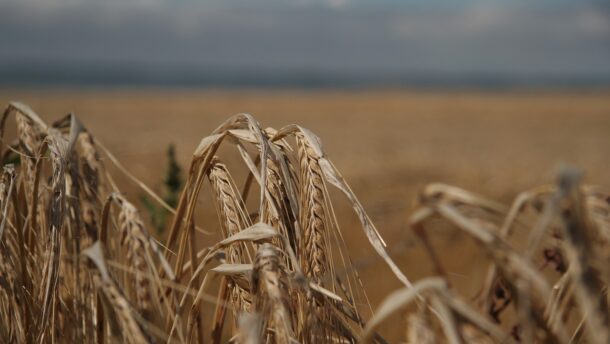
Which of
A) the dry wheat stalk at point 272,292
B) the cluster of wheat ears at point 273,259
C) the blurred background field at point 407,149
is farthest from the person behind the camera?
the blurred background field at point 407,149

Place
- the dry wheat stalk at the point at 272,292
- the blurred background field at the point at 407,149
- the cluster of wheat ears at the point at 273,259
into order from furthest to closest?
the blurred background field at the point at 407,149, the dry wheat stalk at the point at 272,292, the cluster of wheat ears at the point at 273,259

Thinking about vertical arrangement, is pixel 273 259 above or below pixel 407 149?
above

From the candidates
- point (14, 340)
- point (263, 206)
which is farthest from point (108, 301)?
point (14, 340)

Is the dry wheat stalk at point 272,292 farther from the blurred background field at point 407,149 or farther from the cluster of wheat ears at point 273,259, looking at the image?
the blurred background field at point 407,149

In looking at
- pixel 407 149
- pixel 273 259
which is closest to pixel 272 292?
pixel 273 259

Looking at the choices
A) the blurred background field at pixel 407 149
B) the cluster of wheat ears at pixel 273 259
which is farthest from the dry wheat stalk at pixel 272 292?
the blurred background field at pixel 407 149

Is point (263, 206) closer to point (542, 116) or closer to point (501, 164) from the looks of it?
point (501, 164)

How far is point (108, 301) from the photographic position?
102cm

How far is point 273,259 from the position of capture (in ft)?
3.55

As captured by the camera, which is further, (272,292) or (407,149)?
(407,149)

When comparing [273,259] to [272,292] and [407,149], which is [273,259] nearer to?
[272,292]

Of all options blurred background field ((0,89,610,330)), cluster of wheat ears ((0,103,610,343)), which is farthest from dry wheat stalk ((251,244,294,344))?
blurred background field ((0,89,610,330))

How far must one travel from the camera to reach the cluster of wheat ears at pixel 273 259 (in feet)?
2.49

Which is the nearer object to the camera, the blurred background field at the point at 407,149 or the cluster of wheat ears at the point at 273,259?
the cluster of wheat ears at the point at 273,259
